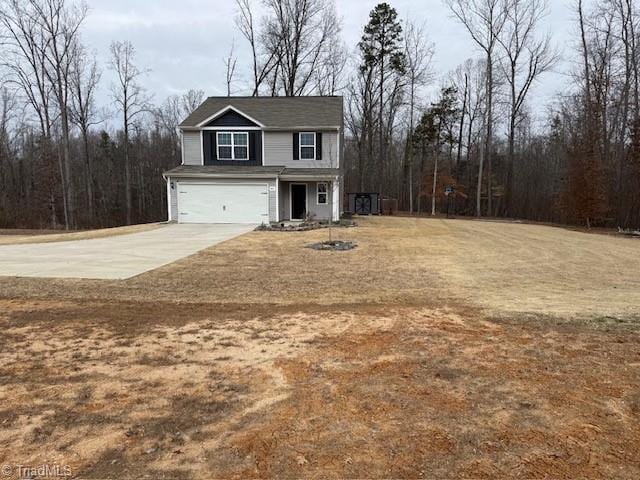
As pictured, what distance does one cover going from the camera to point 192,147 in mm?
22250

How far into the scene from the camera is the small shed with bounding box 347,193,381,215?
2878 cm

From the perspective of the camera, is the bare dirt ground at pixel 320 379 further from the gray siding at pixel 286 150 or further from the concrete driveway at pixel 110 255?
the gray siding at pixel 286 150

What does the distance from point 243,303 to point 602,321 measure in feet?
16.4

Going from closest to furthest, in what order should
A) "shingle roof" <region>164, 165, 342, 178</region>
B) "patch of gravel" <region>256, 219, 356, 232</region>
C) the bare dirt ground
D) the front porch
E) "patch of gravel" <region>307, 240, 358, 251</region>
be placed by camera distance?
the bare dirt ground, "patch of gravel" <region>307, 240, 358, 251</region>, "patch of gravel" <region>256, 219, 356, 232</region>, "shingle roof" <region>164, 165, 342, 178</region>, the front porch

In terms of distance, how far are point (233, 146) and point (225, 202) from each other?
326 cm

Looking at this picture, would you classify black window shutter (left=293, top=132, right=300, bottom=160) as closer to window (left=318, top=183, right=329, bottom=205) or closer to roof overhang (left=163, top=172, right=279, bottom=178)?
window (left=318, top=183, right=329, bottom=205)

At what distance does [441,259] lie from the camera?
1147cm

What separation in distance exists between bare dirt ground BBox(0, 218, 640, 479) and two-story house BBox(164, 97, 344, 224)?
506 inches

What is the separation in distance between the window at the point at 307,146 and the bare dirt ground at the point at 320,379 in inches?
585

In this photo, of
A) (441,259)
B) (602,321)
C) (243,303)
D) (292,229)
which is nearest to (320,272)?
(243,303)

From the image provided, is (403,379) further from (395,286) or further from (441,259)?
(441,259)

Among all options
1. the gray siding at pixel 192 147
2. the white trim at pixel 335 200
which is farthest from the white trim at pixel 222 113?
the white trim at pixel 335 200

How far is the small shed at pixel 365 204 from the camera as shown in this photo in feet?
94.4

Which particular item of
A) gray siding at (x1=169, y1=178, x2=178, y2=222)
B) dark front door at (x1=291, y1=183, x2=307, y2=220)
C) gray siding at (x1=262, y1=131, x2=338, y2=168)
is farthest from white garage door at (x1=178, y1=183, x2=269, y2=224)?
gray siding at (x1=262, y1=131, x2=338, y2=168)
